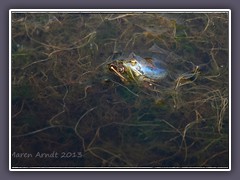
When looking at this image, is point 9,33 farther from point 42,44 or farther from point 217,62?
point 217,62

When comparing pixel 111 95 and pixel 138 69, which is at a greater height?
pixel 138 69

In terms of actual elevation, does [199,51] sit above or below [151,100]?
above

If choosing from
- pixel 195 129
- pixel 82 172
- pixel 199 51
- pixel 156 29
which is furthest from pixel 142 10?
pixel 82 172

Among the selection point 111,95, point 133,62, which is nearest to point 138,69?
point 133,62

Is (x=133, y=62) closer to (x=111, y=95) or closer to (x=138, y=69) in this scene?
(x=138, y=69)
